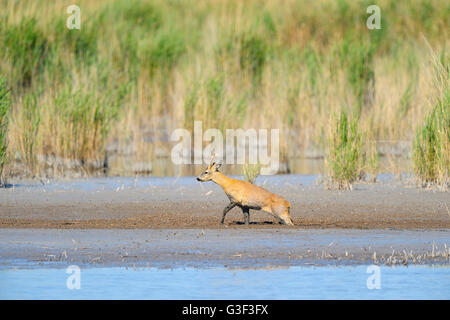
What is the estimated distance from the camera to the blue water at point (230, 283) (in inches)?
292

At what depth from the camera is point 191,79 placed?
1934 cm

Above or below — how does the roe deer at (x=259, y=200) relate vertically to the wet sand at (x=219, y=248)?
above

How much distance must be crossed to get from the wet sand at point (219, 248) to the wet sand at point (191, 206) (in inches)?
20.1

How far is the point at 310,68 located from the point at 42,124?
7.11 meters

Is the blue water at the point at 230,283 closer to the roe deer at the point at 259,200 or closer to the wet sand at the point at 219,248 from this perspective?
the wet sand at the point at 219,248

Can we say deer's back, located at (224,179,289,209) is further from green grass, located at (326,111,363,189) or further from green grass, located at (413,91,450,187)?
green grass, located at (413,91,450,187)

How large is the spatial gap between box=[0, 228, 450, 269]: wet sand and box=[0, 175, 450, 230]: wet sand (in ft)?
1.68

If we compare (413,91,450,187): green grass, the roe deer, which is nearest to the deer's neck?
the roe deer

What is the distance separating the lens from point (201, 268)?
27.8 ft

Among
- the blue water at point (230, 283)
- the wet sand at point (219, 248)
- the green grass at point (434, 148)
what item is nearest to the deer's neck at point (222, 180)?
the wet sand at point (219, 248)

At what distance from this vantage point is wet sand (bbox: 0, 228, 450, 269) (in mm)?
8750

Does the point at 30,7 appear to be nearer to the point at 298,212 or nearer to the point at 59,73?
the point at 59,73

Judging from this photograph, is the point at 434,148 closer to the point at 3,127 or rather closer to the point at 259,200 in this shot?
the point at 259,200

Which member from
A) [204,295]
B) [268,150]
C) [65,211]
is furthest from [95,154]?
[204,295]
